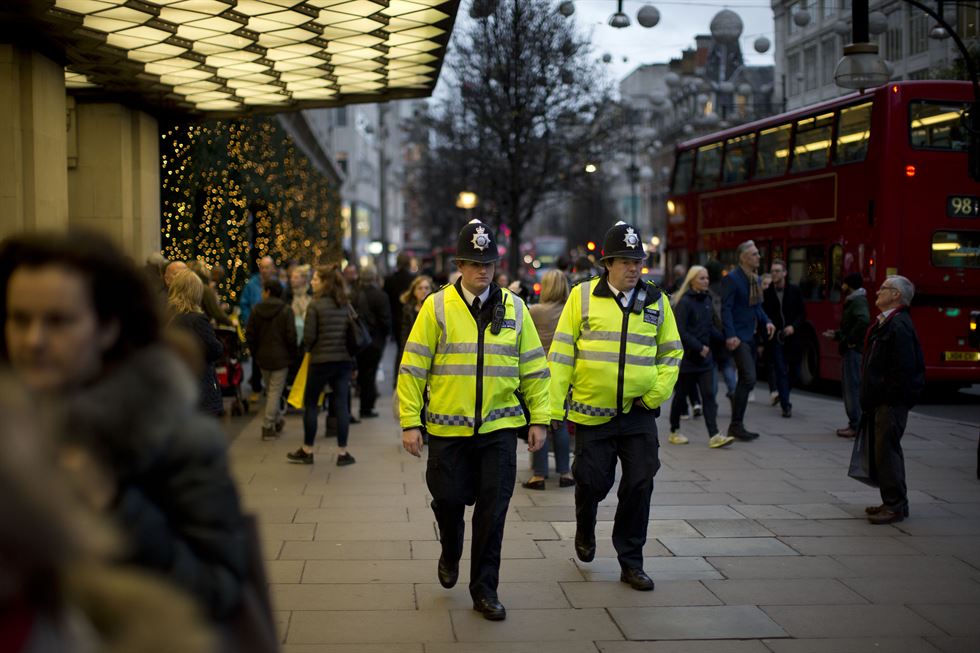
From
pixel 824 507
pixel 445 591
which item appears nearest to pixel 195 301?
pixel 445 591

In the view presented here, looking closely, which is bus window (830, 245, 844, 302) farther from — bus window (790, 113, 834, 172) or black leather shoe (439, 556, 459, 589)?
black leather shoe (439, 556, 459, 589)

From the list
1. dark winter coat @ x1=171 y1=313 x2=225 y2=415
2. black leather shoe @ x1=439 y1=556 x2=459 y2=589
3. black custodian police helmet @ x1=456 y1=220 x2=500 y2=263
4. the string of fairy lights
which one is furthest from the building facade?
black leather shoe @ x1=439 y1=556 x2=459 y2=589

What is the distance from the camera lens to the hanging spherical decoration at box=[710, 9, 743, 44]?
22.1 m

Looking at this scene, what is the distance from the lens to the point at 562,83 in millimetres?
36312

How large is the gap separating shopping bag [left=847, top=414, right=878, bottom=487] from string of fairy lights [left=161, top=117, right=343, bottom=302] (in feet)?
16.2

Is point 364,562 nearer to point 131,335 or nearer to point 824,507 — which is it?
point 824,507

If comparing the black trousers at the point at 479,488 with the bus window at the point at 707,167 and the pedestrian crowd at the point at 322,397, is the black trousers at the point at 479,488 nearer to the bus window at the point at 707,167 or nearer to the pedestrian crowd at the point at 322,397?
the pedestrian crowd at the point at 322,397

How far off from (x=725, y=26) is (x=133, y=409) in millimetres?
21204

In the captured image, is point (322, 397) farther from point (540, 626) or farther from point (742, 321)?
point (540, 626)

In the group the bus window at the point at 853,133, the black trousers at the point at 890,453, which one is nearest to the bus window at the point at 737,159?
the bus window at the point at 853,133

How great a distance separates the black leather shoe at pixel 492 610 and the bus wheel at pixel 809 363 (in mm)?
13513

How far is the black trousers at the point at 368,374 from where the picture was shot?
14719mm

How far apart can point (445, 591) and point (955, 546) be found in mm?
3263

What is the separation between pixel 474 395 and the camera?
610 cm
